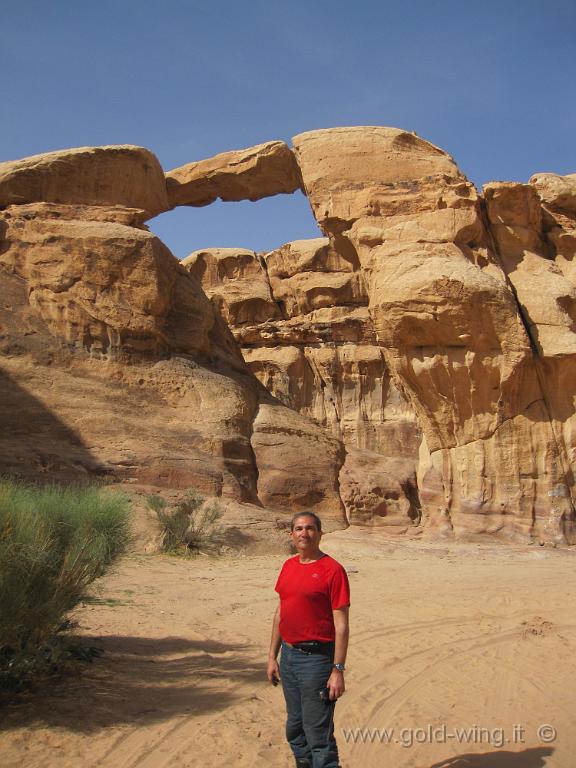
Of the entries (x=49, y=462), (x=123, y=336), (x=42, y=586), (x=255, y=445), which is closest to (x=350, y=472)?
(x=255, y=445)

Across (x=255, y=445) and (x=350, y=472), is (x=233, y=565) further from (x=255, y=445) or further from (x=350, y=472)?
(x=350, y=472)

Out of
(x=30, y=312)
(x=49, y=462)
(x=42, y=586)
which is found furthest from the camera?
(x=30, y=312)

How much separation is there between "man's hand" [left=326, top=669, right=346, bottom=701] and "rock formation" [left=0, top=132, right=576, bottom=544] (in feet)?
41.7

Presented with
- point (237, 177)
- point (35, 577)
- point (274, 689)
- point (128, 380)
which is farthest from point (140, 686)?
point (237, 177)

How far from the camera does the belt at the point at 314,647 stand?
13.1ft

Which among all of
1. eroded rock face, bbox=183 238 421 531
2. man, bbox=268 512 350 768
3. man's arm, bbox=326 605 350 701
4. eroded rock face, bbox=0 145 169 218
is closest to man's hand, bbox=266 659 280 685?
man, bbox=268 512 350 768

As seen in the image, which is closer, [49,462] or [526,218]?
[49,462]

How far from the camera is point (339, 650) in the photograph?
3879 millimetres

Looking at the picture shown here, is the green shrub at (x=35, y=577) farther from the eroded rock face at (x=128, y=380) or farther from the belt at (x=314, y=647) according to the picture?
the eroded rock face at (x=128, y=380)

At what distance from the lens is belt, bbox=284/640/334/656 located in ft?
13.1

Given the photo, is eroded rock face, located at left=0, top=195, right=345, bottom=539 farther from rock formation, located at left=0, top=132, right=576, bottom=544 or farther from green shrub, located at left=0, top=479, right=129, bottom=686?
green shrub, located at left=0, top=479, right=129, bottom=686

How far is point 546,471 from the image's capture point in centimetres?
1953

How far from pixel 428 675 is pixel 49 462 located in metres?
11.2

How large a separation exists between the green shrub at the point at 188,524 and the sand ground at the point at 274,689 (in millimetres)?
2256
